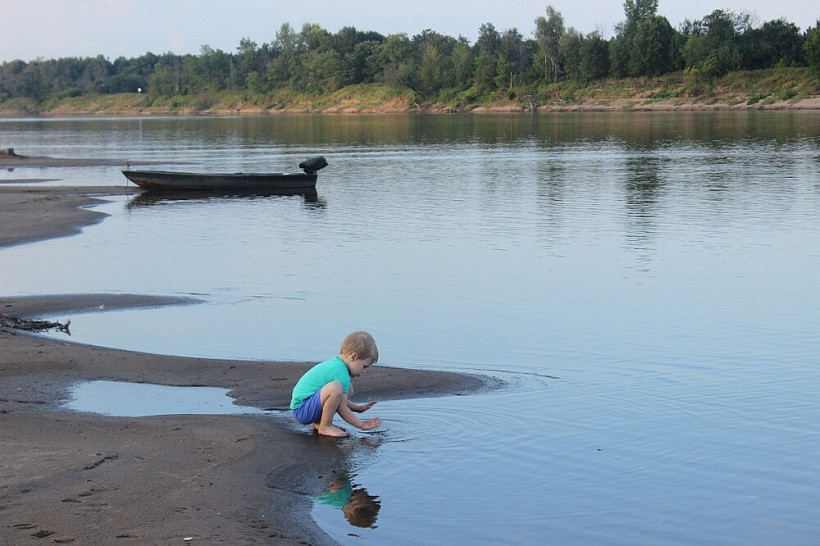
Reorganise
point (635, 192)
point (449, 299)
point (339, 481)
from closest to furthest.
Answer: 1. point (339, 481)
2. point (449, 299)
3. point (635, 192)

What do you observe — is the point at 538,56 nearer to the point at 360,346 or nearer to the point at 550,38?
the point at 550,38

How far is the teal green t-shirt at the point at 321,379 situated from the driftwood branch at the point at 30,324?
5952 millimetres

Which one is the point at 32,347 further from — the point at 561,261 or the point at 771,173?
the point at 771,173

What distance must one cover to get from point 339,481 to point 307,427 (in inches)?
48.4

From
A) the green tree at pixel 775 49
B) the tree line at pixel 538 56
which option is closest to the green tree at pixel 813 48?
the tree line at pixel 538 56

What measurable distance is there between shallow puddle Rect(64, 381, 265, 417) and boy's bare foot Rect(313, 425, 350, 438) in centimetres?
111

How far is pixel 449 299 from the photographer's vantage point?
1691 centimetres

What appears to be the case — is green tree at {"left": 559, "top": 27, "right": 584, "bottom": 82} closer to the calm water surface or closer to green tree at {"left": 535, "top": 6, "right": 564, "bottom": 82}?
green tree at {"left": 535, "top": 6, "right": 564, "bottom": 82}

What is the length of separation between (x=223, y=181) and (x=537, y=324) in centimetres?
2444

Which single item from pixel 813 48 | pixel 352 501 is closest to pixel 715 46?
pixel 813 48

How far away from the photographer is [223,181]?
1480 inches

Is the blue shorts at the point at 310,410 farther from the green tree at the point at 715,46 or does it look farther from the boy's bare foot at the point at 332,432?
the green tree at the point at 715,46

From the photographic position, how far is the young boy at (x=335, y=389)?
9016mm

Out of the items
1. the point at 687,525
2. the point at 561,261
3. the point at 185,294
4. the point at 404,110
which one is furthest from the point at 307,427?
the point at 404,110
